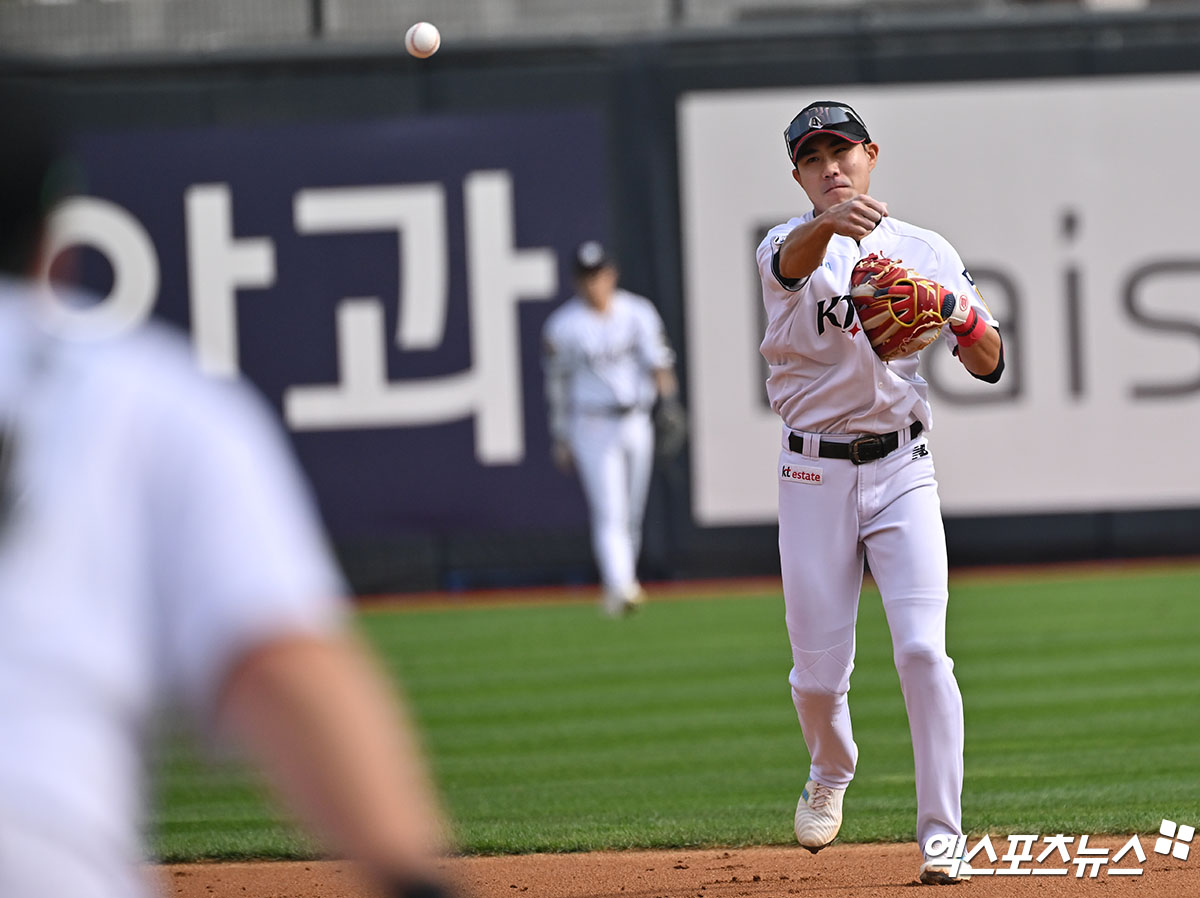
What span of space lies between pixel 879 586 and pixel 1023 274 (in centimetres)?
996

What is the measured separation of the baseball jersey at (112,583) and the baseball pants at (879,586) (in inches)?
132

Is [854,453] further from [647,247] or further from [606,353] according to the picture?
[647,247]

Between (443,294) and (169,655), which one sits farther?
(443,294)

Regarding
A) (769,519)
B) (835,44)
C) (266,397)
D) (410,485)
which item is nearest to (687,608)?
(769,519)

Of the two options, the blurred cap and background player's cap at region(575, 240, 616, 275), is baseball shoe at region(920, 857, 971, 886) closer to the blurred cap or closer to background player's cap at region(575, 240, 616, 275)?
the blurred cap

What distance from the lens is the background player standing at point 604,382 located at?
12375 mm

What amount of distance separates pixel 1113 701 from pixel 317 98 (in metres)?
8.67

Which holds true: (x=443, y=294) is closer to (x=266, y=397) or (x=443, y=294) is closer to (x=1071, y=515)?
(x=266, y=397)

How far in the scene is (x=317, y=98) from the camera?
1444cm

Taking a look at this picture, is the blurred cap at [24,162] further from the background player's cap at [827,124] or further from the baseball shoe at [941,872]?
the baseball shoe at [941,872]

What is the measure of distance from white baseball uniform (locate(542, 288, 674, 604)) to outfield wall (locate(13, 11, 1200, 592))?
1.59 m

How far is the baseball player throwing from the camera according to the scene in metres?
4.54

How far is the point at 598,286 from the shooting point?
12.4 meters

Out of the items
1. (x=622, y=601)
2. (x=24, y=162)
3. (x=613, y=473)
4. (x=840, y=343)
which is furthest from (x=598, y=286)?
(x=24, y=162)
